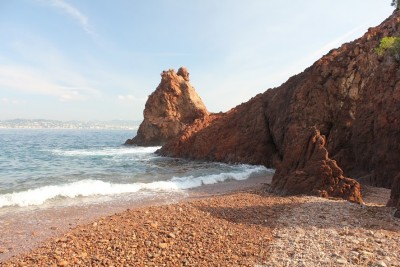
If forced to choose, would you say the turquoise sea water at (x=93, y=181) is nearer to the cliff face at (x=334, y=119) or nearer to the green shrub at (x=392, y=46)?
the cliff face at (x=334, y=119)

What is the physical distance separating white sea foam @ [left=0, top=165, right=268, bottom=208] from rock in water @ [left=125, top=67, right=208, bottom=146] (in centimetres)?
3336

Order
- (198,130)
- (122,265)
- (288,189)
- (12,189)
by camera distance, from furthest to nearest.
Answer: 1. (198,130)
2. (12,189)
3. (288,189)
4. (122,265)

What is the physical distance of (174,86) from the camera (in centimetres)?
5600

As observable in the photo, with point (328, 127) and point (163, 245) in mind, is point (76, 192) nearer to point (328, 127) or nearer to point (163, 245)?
point (163, 245)

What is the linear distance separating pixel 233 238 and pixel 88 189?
10602mm

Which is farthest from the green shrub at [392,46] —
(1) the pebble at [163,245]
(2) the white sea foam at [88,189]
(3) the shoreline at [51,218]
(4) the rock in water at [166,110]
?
(4) the rock in water at [166,110]

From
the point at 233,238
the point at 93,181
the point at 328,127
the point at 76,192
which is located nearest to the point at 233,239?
the point at 233,238

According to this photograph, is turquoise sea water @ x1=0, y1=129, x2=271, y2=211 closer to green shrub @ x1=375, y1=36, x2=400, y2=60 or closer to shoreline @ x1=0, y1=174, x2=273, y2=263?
shoreline @ x1=0, y1=174, x2=273, y2=263

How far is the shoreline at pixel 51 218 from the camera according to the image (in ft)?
31.2

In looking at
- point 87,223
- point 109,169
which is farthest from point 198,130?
point 87,223

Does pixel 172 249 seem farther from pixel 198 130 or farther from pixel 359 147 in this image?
pixel 198 130

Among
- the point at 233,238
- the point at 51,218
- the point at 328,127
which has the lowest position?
the point at 51,218

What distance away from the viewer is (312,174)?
14.8m

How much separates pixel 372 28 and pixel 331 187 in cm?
1939
